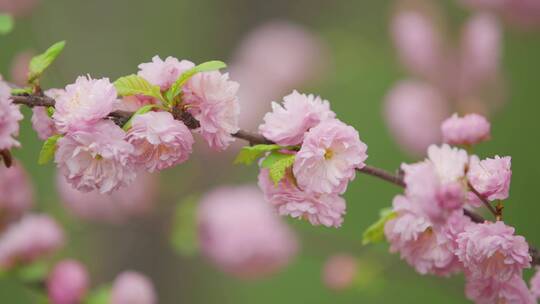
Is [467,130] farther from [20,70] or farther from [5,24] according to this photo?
[20,70]

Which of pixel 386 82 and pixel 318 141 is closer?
pixel 318 141

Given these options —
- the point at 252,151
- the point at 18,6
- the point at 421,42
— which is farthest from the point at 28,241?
the point at 421,42

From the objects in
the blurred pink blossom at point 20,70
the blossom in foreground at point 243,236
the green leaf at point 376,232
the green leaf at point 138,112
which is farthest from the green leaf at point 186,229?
the green leaf at point 138,112

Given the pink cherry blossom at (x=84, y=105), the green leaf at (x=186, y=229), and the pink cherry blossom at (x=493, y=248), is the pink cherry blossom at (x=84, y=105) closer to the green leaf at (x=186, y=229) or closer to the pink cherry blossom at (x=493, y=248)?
the pink cherry blossom at (x=493, y=248)

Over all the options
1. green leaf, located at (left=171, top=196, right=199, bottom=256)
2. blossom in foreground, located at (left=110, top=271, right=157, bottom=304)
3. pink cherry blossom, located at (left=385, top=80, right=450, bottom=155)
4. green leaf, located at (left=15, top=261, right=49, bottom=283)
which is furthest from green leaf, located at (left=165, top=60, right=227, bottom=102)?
pink cherry blossom, located at (left=385, top=80, right=450, bottom=155)

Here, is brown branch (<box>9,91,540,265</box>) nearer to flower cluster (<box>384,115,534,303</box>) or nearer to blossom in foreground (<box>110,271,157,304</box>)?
flower cluster (<box>384,115,534,303</box>)

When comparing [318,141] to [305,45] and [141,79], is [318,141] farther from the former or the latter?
[305,45]

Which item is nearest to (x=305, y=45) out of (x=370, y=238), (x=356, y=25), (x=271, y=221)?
(x=356, y=25)

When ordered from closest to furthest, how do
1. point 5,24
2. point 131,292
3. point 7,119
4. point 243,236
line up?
point 7,119
point 5,24
point 131,292
point 243,236
